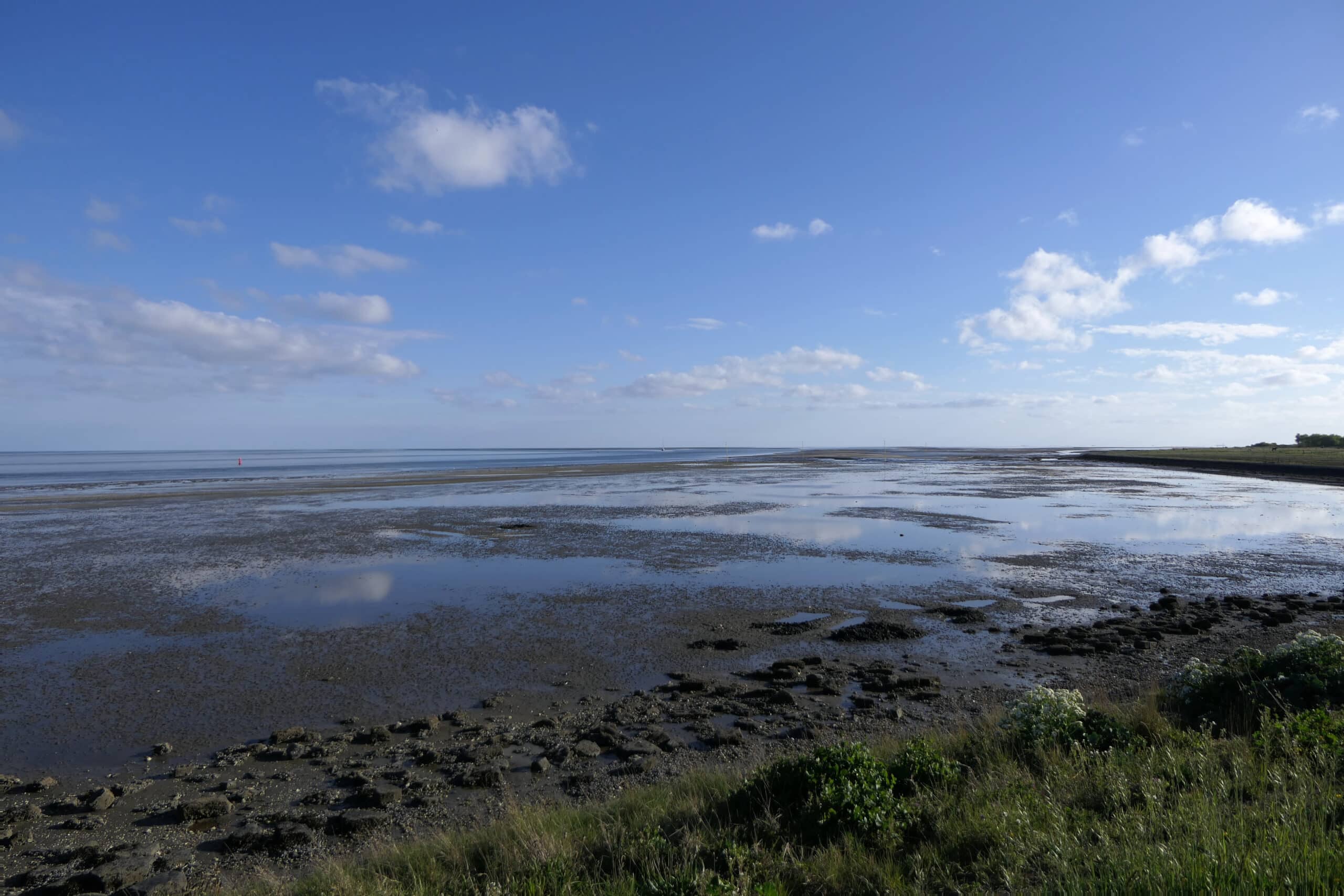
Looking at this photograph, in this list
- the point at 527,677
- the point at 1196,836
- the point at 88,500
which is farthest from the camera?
the point at 88,500

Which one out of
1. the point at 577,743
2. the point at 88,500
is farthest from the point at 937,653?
the point at 88,500

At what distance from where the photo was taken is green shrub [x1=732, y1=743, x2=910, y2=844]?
5559 millimetres

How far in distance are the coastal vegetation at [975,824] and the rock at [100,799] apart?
3.22 metres

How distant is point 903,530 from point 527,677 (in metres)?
18.6

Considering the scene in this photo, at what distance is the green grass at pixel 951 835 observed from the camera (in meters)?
4.18

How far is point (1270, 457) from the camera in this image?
219 ft

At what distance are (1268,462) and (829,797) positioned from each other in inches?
2923

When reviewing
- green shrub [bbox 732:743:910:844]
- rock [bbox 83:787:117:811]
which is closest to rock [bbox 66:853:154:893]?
rock [bbox 83:787:117:811]

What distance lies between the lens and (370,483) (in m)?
52.0

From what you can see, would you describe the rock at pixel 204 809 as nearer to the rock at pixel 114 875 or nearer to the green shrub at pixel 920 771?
the rock at pixel 114 875

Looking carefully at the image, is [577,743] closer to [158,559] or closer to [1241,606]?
[1241,606]

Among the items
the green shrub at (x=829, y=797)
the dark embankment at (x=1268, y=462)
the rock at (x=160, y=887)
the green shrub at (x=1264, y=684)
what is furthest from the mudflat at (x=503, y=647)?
the dark embankment at (x=1268, y=462)

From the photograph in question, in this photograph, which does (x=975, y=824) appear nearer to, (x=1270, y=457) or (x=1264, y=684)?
(x=1264, y=684)

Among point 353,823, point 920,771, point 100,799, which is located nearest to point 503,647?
point 353,823
